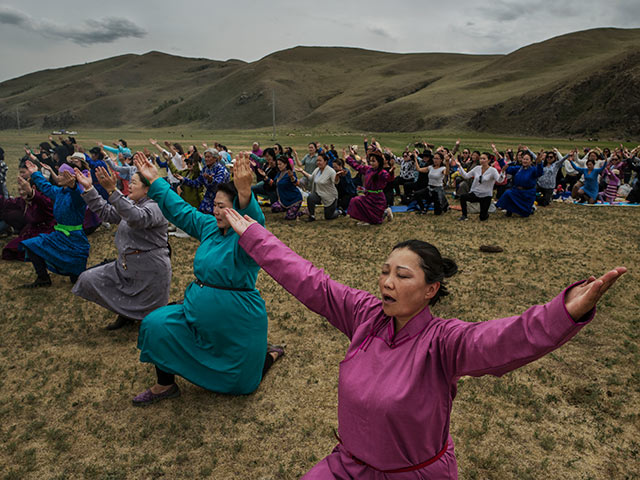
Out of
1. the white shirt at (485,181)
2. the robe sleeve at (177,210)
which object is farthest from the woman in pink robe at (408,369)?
the white shirt at (485,181)

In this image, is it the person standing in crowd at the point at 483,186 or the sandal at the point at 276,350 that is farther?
the person standing in crowd at the point at 483,186

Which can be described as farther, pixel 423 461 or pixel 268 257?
pixel 268 257

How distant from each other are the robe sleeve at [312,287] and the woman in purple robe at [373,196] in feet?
27.7

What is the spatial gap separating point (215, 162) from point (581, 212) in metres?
10.2

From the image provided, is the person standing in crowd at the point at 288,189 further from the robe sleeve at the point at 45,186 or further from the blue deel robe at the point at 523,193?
the robe sleeve at the point at 45,186

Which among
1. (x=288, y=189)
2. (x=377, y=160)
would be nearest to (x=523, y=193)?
(x=377, y=160)

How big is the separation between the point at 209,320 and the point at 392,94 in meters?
96.6

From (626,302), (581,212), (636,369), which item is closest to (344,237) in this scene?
(626,302)

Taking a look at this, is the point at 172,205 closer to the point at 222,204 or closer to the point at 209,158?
the point at 222,204

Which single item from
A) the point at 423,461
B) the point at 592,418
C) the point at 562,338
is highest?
the point at 562,338

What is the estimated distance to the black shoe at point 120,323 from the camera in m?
5.55

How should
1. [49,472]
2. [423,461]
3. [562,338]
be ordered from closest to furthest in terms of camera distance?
[562,338] → [423,461] → [49,472]

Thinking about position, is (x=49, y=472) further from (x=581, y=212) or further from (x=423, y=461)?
(x=581, y=212)

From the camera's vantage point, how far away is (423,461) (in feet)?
6.14
